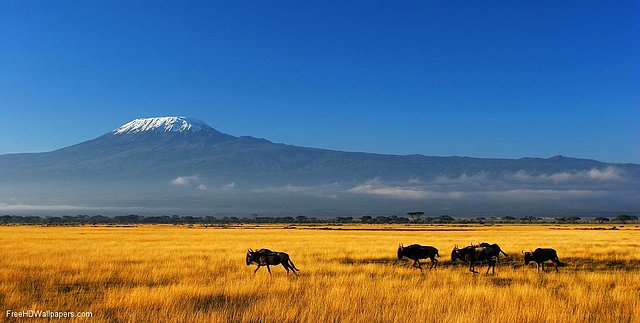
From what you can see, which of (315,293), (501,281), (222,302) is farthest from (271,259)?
(501,281)

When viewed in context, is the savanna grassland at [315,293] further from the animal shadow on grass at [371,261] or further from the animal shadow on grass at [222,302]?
the animal shadow on grass at [371,261]

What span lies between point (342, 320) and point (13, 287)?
10.5 m

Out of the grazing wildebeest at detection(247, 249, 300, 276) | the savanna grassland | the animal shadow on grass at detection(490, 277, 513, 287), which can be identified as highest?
the grazing wildebeest at detection(247, 249, 300, 276)

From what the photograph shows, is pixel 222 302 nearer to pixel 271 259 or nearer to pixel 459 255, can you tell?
pixel 271 259

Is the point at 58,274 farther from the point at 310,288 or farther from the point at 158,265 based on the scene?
the point at 310,288

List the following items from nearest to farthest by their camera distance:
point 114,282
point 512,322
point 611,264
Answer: point 512,322, point 114,282, point 611,264

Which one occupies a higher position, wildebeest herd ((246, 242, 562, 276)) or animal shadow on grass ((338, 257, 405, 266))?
wildebeest herd ((246, 242, 562, 276))

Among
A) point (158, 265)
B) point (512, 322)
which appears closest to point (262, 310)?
point (512, 322)

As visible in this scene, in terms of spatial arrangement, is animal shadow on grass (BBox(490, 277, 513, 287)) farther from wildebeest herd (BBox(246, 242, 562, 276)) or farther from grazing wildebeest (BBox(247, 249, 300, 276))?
grazing wildebeest (BBox(247, 249, 300, 276))

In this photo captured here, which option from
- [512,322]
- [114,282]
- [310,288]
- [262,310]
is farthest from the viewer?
[114,282]

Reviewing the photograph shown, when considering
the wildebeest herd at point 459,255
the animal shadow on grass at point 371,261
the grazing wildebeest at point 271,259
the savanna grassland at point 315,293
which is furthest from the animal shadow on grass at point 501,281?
the grazing wildebeest at point 271,259

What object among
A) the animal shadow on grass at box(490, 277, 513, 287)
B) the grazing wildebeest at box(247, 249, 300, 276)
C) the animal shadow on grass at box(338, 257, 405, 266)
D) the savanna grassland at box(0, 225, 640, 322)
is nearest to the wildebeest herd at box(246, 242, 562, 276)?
the grazing wildebeest at box(247, 249, 300, 276)

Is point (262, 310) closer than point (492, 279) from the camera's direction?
Yes

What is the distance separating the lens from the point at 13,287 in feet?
51.1
